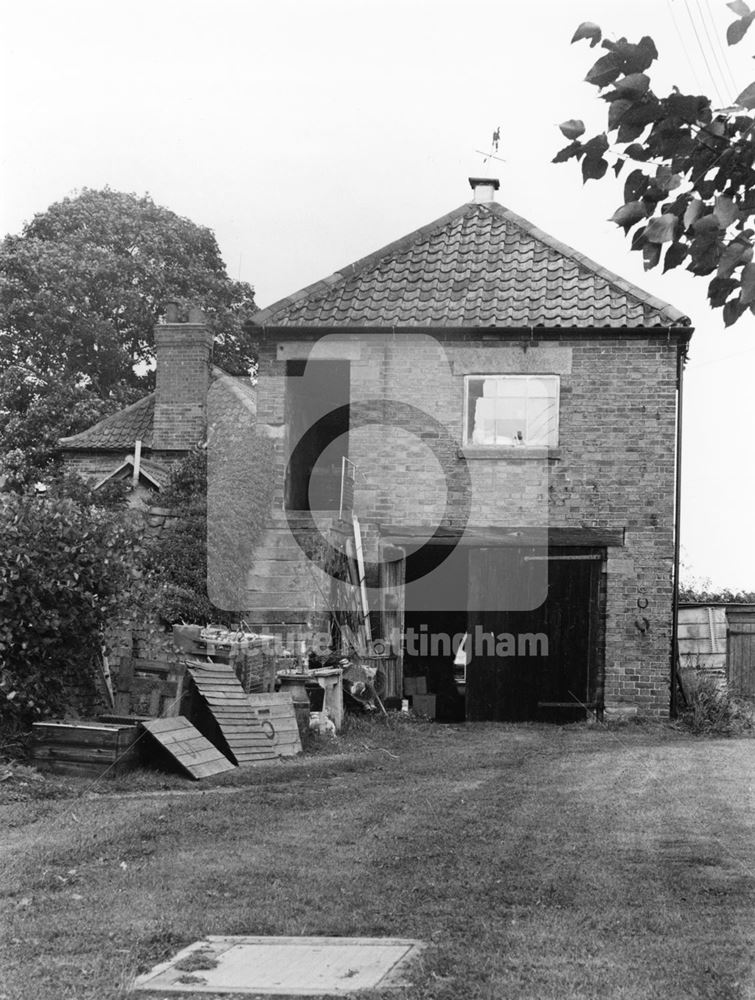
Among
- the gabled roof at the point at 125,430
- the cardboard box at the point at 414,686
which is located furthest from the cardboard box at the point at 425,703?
the gabled roof at the point at 125,430

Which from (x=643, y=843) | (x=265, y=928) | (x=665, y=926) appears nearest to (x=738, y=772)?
(x=643, y=843)

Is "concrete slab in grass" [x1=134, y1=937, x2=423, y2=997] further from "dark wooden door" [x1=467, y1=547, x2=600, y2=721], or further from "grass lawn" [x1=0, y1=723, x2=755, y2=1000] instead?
"dark wooden door" [x1=467, y1=547, x2=600, y2=721]

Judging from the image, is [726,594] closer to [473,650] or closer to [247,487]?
[473,650]

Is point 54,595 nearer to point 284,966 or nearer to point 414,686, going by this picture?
point 284,966

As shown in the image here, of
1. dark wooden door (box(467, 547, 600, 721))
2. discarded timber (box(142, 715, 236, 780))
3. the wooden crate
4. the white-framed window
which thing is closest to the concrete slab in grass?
the wooden crate

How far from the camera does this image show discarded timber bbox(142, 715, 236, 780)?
34.3 feet

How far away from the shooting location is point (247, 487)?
58.2 feet

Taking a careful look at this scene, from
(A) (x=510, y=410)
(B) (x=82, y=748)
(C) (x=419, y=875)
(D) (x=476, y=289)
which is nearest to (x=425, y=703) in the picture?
(A) (x=510, y=410)

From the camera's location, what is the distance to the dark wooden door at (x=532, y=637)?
16.5 meters

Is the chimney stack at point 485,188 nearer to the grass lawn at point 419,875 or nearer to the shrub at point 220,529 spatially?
the shrub at point 220,529

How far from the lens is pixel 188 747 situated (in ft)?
35.2

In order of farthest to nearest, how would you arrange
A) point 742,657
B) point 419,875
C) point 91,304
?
point 91,304 < point 742,657 < point 419,875

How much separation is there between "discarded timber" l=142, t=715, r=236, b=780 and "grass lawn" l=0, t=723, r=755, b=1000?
0.27 metres

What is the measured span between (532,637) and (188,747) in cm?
709
